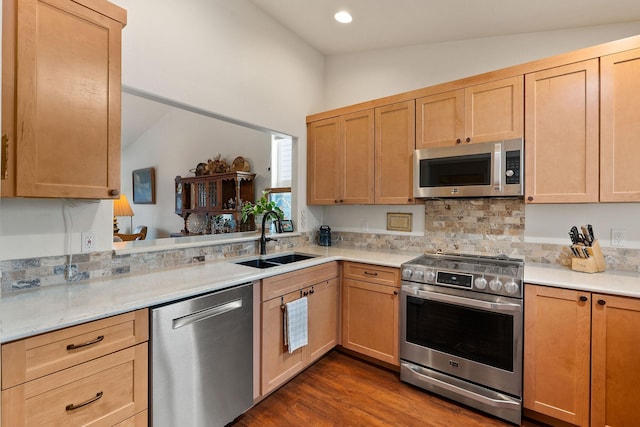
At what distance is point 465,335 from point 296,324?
1.20 metres

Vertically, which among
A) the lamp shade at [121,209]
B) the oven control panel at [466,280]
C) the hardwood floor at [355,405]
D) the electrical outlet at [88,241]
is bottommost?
the hardwood floor at [355,405]

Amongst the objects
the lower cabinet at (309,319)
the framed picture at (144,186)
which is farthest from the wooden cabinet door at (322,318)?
the framed picture at (144,186)

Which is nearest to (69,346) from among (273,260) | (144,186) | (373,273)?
(273,260)

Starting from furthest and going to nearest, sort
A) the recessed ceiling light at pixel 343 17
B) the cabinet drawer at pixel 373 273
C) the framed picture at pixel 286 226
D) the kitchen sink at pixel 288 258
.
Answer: the framed picture at pixel 286 226 < the kitchen sink at pixel 288 258 < the recessed ceiling light at pixel 343 17 < the cabinet drawer at pixel 373 273

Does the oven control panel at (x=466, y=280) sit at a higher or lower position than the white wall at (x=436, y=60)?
lower

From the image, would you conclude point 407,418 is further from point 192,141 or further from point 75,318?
point 192,141

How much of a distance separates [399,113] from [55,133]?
7.91 ft

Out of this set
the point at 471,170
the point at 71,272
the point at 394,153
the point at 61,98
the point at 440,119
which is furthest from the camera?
the point at 394,153

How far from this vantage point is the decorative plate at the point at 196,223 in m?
3.20

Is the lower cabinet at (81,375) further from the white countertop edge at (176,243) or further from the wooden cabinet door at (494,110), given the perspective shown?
the wooden cabinet door at (494,110)

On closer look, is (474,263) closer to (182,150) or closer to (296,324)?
(296,324)

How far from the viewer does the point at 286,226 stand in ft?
10.5

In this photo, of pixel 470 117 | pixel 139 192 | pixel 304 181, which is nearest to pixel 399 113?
pixel 470 117

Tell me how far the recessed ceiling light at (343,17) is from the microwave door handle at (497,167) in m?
1.68
